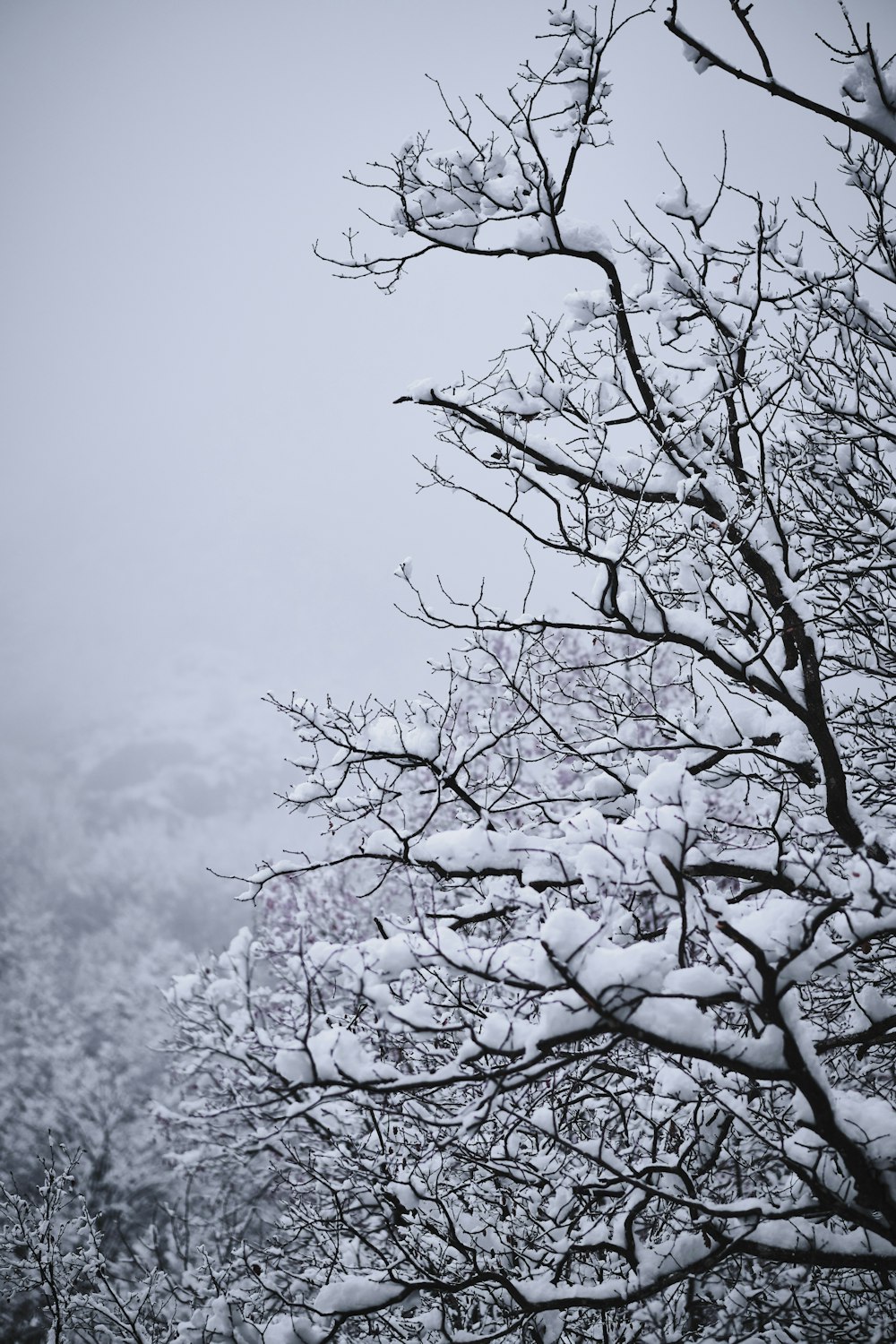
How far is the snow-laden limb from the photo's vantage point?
186 cm

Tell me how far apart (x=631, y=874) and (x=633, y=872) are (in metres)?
0.02

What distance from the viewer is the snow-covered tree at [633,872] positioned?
1.87 metres

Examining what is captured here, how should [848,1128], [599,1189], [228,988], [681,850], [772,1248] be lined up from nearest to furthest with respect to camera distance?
1. [681,850]
2. [848,1128]
3. [772,1248]
4. [599,1189]
5. [228,988]

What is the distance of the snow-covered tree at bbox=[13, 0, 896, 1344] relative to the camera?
1.87m

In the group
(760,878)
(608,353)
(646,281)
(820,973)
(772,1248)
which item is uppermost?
(646,281)

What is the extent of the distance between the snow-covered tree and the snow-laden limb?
0.02m

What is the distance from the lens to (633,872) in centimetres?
188

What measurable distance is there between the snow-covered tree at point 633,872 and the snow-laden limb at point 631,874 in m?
0.02

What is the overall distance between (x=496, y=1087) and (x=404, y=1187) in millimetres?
1367

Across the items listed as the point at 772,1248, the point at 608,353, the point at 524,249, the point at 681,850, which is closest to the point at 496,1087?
the point at 681,850

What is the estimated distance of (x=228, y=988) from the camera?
2.82 metres

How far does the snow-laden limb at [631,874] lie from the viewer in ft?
6.10

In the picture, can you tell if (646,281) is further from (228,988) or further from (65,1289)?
(65,1289)

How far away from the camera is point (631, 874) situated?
6.11 feet
